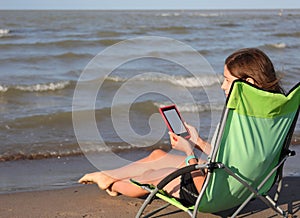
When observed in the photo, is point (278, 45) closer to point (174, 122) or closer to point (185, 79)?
point (185, 79)

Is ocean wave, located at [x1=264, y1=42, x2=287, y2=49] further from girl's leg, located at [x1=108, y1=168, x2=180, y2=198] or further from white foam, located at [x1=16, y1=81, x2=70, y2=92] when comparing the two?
girl's leg, located at [x1=108, y1=168, x2=180, y2=198]

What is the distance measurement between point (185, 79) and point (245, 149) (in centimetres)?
762

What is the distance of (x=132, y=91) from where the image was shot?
30.3ft

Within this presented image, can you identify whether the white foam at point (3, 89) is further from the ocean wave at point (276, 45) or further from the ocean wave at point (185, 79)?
the ocean wave at point (276, 45)

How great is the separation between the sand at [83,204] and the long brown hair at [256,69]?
1157 millimetres

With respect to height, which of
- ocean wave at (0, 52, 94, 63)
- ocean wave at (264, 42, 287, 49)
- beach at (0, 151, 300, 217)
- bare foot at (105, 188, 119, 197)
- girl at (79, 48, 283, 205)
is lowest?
ocean wave at (264, 42, 287, 49)

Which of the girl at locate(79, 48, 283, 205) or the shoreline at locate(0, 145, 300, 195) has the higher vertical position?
the girl at locate(79, 48, 283, 205)

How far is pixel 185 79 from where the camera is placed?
10555 millimetres

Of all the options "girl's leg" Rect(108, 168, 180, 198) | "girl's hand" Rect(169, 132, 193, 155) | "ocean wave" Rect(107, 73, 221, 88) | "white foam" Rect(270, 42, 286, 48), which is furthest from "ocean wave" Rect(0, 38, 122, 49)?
"girl's hand" Rect(169, 132, 193, 155)

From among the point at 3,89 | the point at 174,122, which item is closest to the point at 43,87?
the point at 3,89

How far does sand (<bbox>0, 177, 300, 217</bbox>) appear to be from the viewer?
3.80 m

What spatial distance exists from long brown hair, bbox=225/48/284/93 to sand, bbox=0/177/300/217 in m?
1.16

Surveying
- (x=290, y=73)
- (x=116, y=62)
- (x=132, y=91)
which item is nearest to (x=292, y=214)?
(x=132, y=91)

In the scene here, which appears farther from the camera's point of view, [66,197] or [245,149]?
[66,197]
